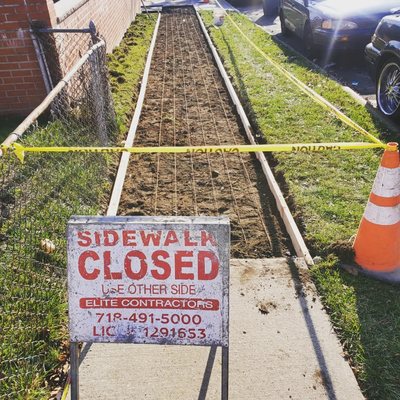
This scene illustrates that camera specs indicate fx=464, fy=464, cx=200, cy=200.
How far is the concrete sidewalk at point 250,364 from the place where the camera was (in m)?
3.04

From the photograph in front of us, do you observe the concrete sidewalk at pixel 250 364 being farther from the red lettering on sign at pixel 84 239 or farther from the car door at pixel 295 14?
the car door at pixel 295 14

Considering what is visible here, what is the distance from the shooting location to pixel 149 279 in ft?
8.34

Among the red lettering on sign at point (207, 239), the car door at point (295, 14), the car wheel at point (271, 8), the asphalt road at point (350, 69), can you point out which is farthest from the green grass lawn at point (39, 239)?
the car wheel at point (271, 8)

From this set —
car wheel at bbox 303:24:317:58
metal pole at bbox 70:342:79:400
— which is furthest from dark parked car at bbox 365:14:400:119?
metal pole at bbox 70:342:79:400

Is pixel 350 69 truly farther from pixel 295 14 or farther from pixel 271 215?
pixel 271 215

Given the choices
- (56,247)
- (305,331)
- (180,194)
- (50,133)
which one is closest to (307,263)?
(305,331)

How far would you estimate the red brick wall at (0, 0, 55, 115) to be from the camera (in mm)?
6289

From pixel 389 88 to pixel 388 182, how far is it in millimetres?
3997

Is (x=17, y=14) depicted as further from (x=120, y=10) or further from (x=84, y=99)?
(x=120, y=10)

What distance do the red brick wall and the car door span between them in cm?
732

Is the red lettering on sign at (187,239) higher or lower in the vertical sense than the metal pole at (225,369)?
higher

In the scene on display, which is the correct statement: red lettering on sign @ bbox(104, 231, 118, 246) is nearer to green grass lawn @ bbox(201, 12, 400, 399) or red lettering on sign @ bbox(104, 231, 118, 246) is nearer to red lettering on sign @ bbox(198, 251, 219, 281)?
red lettering on sign @ bbox(198, 251, 219, 281)

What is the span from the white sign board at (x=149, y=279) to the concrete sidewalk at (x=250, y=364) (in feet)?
2.11

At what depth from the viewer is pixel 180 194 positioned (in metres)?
5.55
